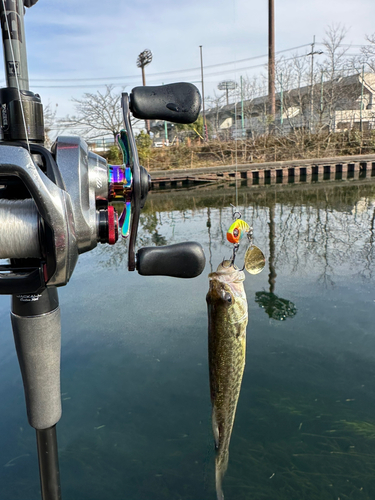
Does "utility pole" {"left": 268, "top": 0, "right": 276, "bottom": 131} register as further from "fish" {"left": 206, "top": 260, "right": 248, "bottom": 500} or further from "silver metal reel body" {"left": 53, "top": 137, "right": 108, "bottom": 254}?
"silver metal reel body" {"left": 53, "top": 137, "right": 108, "bottom": 254}

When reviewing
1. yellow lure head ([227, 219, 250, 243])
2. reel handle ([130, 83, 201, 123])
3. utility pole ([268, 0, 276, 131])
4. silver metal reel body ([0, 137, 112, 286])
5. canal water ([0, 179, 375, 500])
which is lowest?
canal water ([0, 179, 375, 500])

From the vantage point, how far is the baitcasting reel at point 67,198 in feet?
3.13

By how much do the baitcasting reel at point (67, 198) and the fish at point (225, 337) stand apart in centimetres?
39

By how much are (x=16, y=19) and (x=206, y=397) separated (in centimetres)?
295

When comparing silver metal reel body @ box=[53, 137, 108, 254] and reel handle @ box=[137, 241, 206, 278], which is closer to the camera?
silver metal reel body @ box=[53, 137, 108, 254]

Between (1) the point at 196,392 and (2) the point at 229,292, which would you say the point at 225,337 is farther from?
(1) the point at 196,392

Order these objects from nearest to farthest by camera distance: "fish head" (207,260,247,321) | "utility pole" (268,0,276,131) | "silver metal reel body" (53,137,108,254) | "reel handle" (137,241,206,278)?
1. "silver metal reel body" (53,137,108,254)
2. "reel handle" (137,241,206,278)
3. "fish head" (207,260,247,321)
4. "utility pole" (268,0,276,131)

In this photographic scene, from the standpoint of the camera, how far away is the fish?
62.8 inches

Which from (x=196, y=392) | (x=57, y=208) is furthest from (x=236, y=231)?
(x=196, y=392)

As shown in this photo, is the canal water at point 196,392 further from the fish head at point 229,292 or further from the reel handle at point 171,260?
the reel handle at point 171,260

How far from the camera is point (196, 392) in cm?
351

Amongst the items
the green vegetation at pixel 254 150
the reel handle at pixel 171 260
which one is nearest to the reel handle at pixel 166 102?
the reel handle at pixel 171 260

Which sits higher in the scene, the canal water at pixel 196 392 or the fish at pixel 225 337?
the fish at pixel 225 337

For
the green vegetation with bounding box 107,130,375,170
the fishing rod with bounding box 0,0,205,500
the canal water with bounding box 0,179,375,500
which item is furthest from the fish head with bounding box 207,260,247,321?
the green vegetation with bounding box 107,130,375,170
